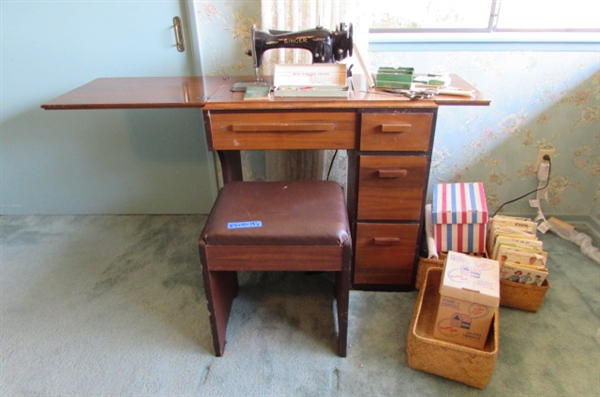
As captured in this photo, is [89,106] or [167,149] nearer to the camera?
[89,106]

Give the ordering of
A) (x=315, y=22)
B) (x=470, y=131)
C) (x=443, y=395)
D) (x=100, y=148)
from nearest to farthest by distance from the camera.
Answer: (x=443, y=395) → (x=315, y=22) → (x=470, y=131) → (x=100, y=148)

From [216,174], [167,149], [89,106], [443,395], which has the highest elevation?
[89,106]

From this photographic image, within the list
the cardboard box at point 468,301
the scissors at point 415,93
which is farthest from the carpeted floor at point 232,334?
the scissors at point 415,93

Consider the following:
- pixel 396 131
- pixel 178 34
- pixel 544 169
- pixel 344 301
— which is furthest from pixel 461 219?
pixel 178 34

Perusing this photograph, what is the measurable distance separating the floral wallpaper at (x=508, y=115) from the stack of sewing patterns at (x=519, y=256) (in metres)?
0.48

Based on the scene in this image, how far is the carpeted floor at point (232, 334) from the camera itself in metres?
1.22

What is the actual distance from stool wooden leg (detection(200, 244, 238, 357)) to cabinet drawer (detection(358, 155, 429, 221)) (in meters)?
0.51

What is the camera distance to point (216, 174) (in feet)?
6.59

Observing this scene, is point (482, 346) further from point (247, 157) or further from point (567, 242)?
point (247, 157)

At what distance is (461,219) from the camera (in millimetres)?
1489

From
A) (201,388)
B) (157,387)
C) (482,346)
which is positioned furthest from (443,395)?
(157,387)

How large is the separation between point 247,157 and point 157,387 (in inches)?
42.2

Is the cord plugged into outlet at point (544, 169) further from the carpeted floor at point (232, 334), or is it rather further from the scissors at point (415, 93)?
the scissors at point (415, 93)

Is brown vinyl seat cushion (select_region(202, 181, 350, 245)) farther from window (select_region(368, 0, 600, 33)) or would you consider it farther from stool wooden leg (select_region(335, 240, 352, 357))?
window (select_region(368, 0, 600, 33))
